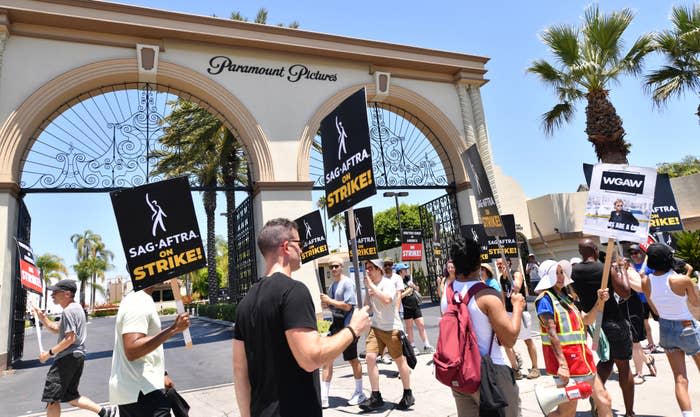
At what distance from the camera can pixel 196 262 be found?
392 cm

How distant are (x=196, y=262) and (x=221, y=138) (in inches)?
678

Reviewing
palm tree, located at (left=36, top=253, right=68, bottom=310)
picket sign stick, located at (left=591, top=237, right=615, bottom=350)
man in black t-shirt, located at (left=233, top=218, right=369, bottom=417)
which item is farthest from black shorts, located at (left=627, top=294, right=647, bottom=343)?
palm tree, located at (left=36, top=253, right=68, bottom=310)

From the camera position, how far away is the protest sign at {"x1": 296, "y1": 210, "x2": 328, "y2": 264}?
31.6 ft

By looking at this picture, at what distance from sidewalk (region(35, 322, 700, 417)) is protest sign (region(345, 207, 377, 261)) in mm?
2911

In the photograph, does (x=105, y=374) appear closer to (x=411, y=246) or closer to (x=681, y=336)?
(x=411, y=246)

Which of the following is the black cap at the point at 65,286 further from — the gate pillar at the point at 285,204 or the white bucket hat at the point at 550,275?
the gate pillar at the point at 285,204

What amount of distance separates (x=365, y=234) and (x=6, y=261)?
8211mm

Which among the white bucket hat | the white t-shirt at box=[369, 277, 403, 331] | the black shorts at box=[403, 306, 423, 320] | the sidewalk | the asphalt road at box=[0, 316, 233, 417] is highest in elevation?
the white bucket hat

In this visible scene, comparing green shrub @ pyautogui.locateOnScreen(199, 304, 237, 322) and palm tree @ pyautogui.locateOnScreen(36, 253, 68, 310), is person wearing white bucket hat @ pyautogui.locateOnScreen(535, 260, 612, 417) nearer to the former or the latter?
green shrub @ pyautogui.locateOnScreen(199, 304, 237, 322)

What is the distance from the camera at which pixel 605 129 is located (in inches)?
607

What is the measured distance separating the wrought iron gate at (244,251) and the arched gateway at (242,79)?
0.84 metres

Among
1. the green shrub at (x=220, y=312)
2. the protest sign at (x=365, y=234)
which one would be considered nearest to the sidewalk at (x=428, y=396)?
the protest sign at (x=365, y=234)

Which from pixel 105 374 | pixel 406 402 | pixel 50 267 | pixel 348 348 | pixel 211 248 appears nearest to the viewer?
pixel 406 402

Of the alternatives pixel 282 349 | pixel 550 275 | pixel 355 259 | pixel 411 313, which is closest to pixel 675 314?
pixel 550 275
